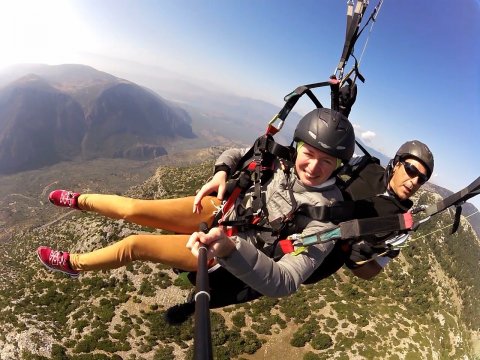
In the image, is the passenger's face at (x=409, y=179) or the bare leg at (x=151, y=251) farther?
the passenger's face at (x=409, y=179)

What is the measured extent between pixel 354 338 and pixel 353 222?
31348mm

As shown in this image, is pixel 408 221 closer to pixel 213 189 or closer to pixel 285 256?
pixel 285 256

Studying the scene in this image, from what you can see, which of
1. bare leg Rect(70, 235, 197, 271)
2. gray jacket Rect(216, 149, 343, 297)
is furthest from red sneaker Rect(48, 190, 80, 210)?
gray jacket Rect(216, 149, 343, 297)

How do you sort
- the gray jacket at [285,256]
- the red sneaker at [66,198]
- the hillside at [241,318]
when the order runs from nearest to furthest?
the gray jacket at [285,256], the red sneaker at [66,198], the hillside at [241,318]

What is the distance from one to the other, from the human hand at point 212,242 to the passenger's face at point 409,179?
3.43 meters

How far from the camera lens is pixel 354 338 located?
2891 centimetres

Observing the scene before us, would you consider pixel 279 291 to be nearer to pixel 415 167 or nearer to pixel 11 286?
pixel 415 167

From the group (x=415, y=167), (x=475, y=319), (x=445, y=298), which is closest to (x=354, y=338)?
(x=445, y=298)

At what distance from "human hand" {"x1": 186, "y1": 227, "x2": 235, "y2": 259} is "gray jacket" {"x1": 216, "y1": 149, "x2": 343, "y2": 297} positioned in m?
0.14

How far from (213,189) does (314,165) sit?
5.42 feet

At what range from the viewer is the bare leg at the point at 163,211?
4.55m

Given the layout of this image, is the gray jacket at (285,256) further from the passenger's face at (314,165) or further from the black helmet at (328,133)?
the black helmet at (328,133)

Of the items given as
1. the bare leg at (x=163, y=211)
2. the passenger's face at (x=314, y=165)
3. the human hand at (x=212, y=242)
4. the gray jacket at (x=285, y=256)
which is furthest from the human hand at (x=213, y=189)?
the human hand at (x=212, y=242)

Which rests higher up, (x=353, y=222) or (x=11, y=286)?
(x=353, y=222)
